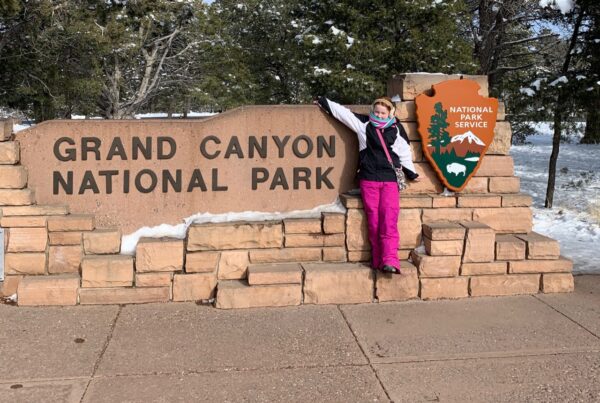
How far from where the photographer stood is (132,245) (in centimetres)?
488

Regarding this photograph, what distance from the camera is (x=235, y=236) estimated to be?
15.7 ft

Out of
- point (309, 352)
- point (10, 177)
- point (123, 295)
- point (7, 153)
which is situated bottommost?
point (309, 352)

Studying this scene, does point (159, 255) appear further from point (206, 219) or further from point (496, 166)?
point (496, 166)

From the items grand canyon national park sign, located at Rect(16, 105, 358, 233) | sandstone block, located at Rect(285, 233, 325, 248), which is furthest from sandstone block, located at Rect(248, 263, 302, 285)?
grand canyon national park sign, located at Rect(16, 105, 358, 233)

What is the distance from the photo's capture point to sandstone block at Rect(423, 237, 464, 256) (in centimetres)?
480

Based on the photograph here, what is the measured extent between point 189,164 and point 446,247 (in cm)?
222

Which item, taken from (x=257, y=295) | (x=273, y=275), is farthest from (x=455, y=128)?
(x=257, y=295)

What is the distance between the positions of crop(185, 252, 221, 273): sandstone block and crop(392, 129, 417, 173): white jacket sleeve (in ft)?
5.56

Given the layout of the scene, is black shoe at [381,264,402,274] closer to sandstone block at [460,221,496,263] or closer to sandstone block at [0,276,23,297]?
sandstone block at [460,221,496,263]

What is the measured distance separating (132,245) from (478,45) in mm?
11491

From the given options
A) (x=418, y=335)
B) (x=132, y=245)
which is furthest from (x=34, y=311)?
(x=418, y=335)

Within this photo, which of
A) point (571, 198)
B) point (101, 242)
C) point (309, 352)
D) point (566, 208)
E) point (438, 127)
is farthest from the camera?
point (571, 198)

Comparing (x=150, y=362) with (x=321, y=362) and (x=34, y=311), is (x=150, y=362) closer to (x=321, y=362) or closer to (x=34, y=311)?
(x=321, y=362)

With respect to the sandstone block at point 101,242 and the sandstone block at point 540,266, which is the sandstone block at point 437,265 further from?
the sandstone block at point 101,242
